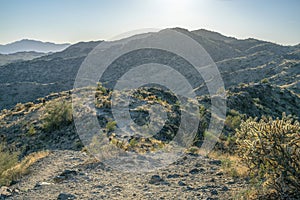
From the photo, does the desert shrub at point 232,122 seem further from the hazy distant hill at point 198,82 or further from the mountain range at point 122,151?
the hazy distant hill at point 198,82

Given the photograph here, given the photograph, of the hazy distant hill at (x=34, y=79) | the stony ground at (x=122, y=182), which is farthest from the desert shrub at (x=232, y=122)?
the hazy distant hill at (x=34, y=79)

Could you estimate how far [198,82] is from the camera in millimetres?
62344

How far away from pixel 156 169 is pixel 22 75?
8779 cm

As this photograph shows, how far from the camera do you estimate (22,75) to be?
89.8 m

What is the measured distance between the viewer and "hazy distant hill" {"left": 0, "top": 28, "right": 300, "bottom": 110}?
185ft

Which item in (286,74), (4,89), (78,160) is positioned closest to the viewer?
(78,160)

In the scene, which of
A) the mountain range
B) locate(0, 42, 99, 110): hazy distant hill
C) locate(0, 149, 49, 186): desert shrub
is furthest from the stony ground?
locate(0, 42, 99, 110): hazy distant hill

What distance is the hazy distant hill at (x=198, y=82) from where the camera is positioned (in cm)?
5653

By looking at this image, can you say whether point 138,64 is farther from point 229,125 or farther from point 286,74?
point 229,125

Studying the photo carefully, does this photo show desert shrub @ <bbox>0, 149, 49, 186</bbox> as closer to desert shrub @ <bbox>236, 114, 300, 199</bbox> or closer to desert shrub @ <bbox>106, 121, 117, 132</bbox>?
desert shrub @ <bbox>106, 121, 117, 132</bbox>

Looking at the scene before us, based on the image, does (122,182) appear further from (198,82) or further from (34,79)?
(34,79)

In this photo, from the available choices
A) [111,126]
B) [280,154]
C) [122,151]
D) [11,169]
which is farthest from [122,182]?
[111,126]

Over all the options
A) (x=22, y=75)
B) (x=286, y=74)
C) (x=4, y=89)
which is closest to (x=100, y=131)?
(x=286, y=74)

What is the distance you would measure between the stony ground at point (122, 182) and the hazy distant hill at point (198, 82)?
32.7 meters
